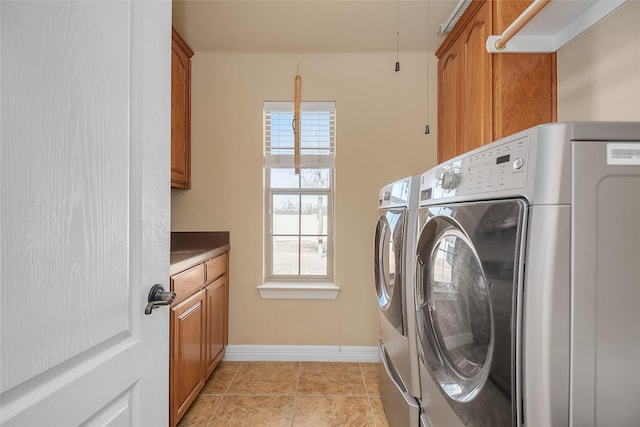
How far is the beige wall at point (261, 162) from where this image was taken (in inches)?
97.5

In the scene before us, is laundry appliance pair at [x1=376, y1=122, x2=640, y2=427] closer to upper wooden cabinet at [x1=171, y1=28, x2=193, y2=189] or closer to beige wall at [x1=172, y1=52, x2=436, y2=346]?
beige wall at [x1=172, y1=52, x2=436, y2=346]

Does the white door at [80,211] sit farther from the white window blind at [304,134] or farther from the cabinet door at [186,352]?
the white window blind at [304,134]

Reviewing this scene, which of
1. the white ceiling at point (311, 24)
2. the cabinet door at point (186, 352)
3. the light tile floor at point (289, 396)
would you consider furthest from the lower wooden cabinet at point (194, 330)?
the white ceiling at point (311, 24)

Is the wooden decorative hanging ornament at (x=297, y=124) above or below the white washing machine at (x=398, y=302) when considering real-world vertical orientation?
above

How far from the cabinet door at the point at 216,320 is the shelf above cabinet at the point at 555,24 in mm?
2176

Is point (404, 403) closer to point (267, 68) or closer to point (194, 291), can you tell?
point (194, 291)

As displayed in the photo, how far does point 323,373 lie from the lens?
2258 millimetres

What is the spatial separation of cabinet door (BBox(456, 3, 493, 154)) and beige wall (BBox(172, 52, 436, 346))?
620mm

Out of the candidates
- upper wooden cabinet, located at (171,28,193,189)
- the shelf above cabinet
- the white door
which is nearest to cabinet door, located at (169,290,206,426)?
the white door

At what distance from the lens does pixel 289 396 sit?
1.96m

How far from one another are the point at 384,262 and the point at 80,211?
142 cm

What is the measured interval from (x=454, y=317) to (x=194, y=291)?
4.71 feet

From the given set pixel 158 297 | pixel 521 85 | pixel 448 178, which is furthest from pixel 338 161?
pixel 158 297

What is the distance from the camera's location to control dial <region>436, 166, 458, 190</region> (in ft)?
2.96
